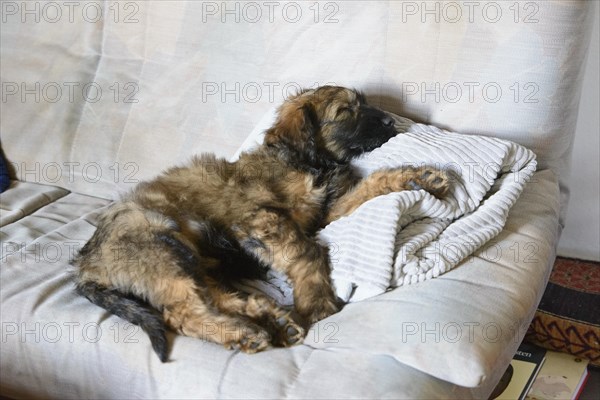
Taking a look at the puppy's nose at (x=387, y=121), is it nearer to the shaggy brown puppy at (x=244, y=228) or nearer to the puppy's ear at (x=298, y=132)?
the shaggy brown puppy at (x=244, y=228)

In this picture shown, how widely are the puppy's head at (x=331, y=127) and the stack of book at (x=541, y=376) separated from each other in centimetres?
103

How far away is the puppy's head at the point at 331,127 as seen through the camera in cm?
231

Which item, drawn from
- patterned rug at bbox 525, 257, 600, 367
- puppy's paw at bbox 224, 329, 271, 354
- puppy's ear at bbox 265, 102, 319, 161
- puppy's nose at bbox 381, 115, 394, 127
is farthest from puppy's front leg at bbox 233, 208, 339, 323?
Result: patterned rug at bbox 525, 257, 600, 367

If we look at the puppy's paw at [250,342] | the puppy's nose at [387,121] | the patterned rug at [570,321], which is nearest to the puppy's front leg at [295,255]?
the puppy's paw at [250,342]

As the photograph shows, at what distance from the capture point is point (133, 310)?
1938mm

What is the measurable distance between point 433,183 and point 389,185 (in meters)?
0.13

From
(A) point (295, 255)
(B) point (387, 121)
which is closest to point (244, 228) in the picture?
(A) point (295, 255)

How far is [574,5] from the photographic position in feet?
7.29

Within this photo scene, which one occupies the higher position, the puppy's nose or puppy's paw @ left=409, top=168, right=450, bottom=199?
the puppy's nose

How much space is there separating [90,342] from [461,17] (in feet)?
5.23

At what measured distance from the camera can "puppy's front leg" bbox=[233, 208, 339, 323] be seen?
75.9 inches

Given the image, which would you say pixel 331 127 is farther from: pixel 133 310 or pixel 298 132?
pixel 133 310

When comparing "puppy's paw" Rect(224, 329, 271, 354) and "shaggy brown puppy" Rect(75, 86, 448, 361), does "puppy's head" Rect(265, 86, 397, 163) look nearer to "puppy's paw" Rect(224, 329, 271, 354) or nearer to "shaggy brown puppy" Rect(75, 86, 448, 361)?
"shaggy brown puppy" Rect(75, 86, 448, 361)

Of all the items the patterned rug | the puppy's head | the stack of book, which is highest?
the puppy's head
